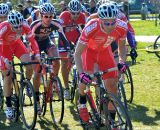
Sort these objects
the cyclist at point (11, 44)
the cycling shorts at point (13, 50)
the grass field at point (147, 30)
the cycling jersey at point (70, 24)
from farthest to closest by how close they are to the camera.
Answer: the grass field at point (147, 30)
the cycling jersey at point (70, 24)
the cycling shorts at point (13, 50)
the cyclist at point (11, 44)

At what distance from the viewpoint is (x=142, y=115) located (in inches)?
317

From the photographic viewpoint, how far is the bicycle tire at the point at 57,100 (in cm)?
717

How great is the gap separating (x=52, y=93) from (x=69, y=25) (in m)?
2.89

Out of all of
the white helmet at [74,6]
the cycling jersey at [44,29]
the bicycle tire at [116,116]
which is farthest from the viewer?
the white helmet at [74,6]

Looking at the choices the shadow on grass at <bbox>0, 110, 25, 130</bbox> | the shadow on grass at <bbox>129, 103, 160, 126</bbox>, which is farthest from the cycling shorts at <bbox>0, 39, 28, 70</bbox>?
the shadow on grass at <bbox>129, 103, 160, 126</bbox>

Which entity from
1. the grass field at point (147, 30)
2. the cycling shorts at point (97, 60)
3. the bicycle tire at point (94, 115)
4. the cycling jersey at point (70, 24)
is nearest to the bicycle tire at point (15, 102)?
the cycling shorts at point (97, 60)

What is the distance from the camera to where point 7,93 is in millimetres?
7883

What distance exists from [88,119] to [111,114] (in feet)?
3.14

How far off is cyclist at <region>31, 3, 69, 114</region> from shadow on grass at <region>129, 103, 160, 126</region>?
1800 millimetres

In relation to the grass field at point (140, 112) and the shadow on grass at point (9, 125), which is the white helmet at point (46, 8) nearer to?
the grass field at point (140, 112)

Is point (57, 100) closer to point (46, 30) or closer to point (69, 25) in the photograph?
point (46, 30)

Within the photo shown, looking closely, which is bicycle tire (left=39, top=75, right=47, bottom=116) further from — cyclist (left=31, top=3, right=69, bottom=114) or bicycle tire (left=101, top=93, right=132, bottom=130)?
bicycle tire (left=101, top=93, right=132, bottom=130)

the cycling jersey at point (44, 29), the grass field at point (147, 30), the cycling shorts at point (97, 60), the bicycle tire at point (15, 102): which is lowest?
the grass field at point (147, 30)

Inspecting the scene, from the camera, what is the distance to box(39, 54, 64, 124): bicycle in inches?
284
